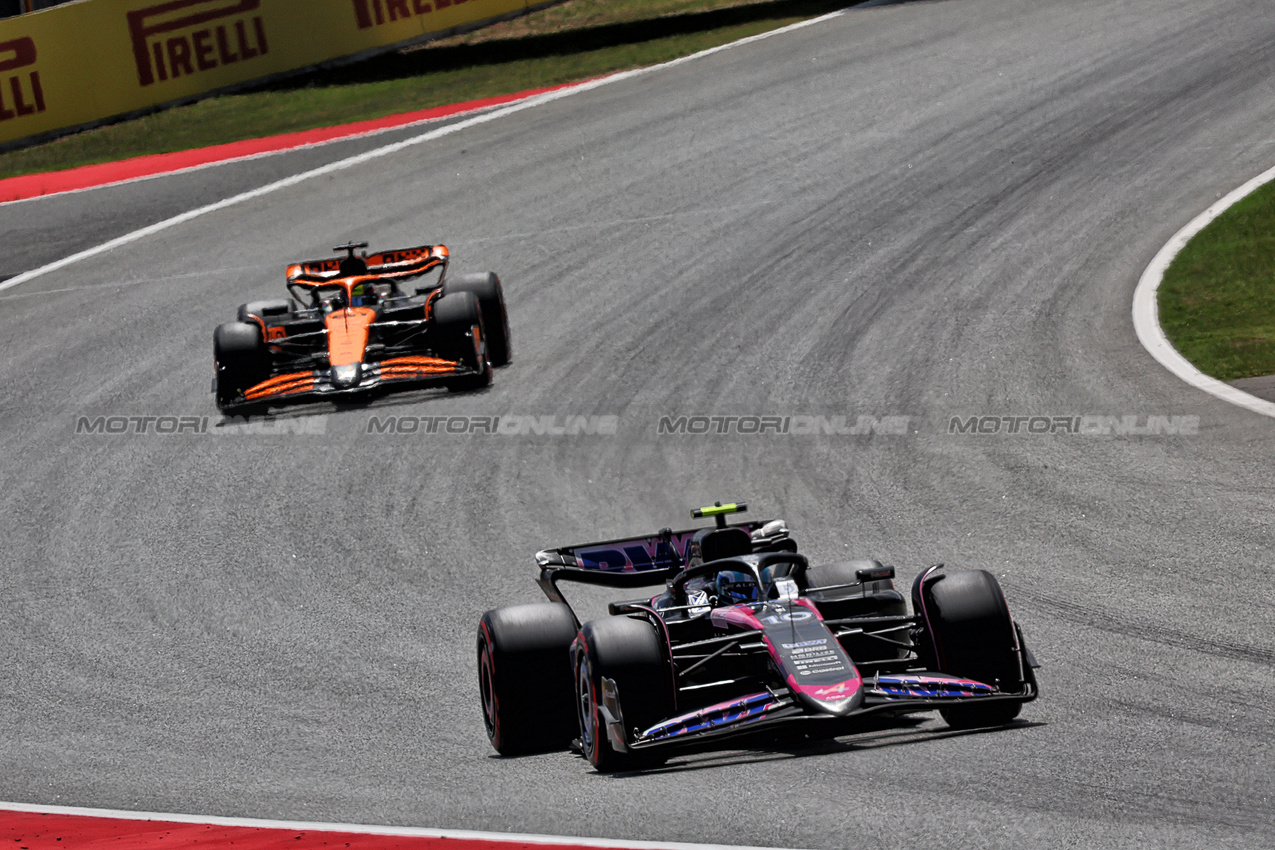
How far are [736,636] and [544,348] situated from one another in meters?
10.9

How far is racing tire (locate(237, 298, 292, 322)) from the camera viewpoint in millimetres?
16906

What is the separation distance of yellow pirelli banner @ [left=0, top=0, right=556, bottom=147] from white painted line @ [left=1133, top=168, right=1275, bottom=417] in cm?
1707

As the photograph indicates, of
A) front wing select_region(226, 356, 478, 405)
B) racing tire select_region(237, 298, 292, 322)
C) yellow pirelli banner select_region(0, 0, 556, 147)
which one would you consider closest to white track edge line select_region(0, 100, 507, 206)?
yellow pirelli banner select_region(0, 0, 556, 147)

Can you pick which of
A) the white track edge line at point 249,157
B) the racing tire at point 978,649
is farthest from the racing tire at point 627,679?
the white track edge line at point 249,157

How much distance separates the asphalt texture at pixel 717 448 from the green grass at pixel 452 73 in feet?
5.85

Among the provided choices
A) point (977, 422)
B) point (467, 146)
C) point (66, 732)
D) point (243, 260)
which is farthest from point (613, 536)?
point (467, 146)

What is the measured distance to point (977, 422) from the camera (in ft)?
49.2

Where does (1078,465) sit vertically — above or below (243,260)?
below

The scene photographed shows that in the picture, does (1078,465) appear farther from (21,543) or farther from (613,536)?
(21,543)

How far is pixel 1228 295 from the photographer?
1750 centimetres

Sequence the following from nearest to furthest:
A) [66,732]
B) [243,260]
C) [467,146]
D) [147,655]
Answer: [66,732]
[147,655]
[243,260]
[467,146]

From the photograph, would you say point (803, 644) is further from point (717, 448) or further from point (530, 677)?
point (717, 448)

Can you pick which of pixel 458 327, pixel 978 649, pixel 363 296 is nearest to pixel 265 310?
pixel 363 296

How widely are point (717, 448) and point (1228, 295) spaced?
6.27 metres
